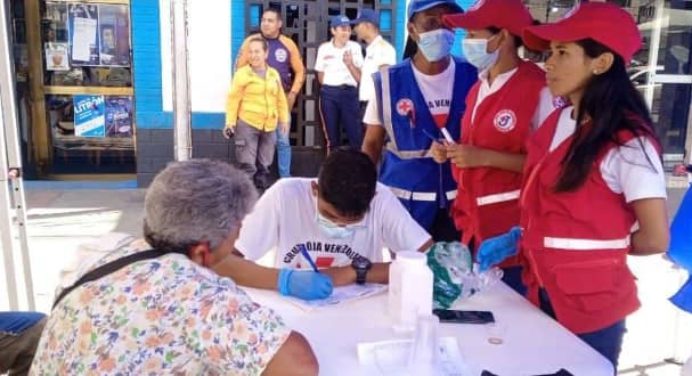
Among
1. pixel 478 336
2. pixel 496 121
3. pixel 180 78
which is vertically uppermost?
pixel 180 78

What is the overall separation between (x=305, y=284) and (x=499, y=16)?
3.50 feet

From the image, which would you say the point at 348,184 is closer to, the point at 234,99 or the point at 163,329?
the point at 163,329

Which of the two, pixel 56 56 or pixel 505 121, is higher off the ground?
pixel 56 56

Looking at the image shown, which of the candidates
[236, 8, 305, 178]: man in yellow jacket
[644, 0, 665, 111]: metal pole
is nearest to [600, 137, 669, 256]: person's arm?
[236, 8, 305, 178]: man in yellow jacket

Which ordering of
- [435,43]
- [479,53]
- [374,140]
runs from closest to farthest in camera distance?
[479,53], [435,43], [374,140]

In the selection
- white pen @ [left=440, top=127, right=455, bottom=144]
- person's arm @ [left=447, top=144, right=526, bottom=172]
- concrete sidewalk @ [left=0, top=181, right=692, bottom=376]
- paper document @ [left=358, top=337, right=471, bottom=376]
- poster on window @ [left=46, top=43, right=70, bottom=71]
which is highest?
poster on window @ [left=46, top=43, right=70, bottom=71]

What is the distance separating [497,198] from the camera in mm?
2074

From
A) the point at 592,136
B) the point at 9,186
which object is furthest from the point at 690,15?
the point at 9,186

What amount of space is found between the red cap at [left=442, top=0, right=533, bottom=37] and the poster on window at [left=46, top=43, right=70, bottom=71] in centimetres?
470

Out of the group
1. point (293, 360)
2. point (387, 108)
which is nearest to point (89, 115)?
point (387, 108)

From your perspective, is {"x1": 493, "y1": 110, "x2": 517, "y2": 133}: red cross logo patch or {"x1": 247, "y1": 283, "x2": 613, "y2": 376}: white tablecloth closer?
{"x1": 247, "y1": 283, "x2": 613, "y2": 376}: white tablecloth

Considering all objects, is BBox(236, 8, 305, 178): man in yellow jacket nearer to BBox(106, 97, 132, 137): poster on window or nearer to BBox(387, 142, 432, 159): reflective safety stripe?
BBox(106, 97, 132, 137): poster on window

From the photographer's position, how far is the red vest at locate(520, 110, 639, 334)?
153cm

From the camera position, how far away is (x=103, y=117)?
5.93 metres
